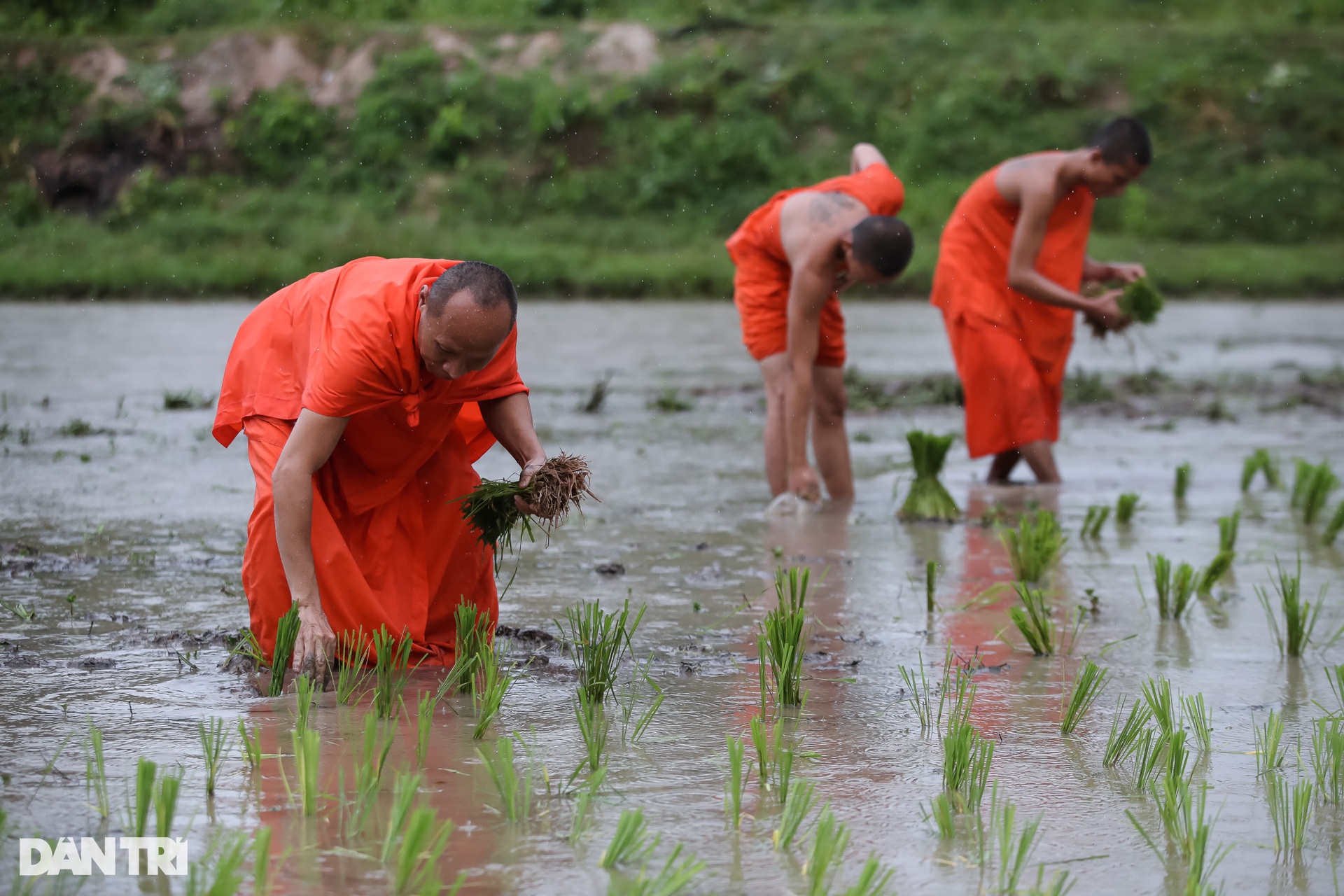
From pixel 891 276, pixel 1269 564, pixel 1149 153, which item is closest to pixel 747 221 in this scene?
pixel 891 276

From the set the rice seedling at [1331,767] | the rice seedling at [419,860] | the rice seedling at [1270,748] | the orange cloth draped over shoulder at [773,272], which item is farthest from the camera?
the orange cloth draped over shoulder at [773,272]

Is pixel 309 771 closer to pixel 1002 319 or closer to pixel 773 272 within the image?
pixel 773 272

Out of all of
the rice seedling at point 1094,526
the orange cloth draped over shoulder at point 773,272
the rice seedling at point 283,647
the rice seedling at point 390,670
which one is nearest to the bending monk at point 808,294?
the orange cloth draped over shoulder at point 773,272

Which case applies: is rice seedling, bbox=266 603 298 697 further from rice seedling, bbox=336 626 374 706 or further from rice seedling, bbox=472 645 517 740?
rice seedling, bbox=472 645 517 740

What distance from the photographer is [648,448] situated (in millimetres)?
8891

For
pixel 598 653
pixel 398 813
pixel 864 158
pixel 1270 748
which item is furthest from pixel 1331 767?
pixel 864 158

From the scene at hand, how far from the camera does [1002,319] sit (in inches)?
300

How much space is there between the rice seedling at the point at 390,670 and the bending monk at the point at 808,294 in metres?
2.90

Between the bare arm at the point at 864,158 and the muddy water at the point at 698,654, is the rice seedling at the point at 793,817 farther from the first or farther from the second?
the bare arm at the point at 864,158

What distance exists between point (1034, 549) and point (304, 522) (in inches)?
107

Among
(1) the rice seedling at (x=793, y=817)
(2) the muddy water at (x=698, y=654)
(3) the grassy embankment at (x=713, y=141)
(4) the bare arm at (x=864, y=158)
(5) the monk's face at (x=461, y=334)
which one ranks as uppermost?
(3) the grassy embankment at (x=713, y=141)

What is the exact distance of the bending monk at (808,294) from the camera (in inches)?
251

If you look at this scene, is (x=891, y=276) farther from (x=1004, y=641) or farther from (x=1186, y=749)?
(x=1186, y=749)

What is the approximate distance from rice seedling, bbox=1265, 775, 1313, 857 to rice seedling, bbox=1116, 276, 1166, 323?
4.93 m
